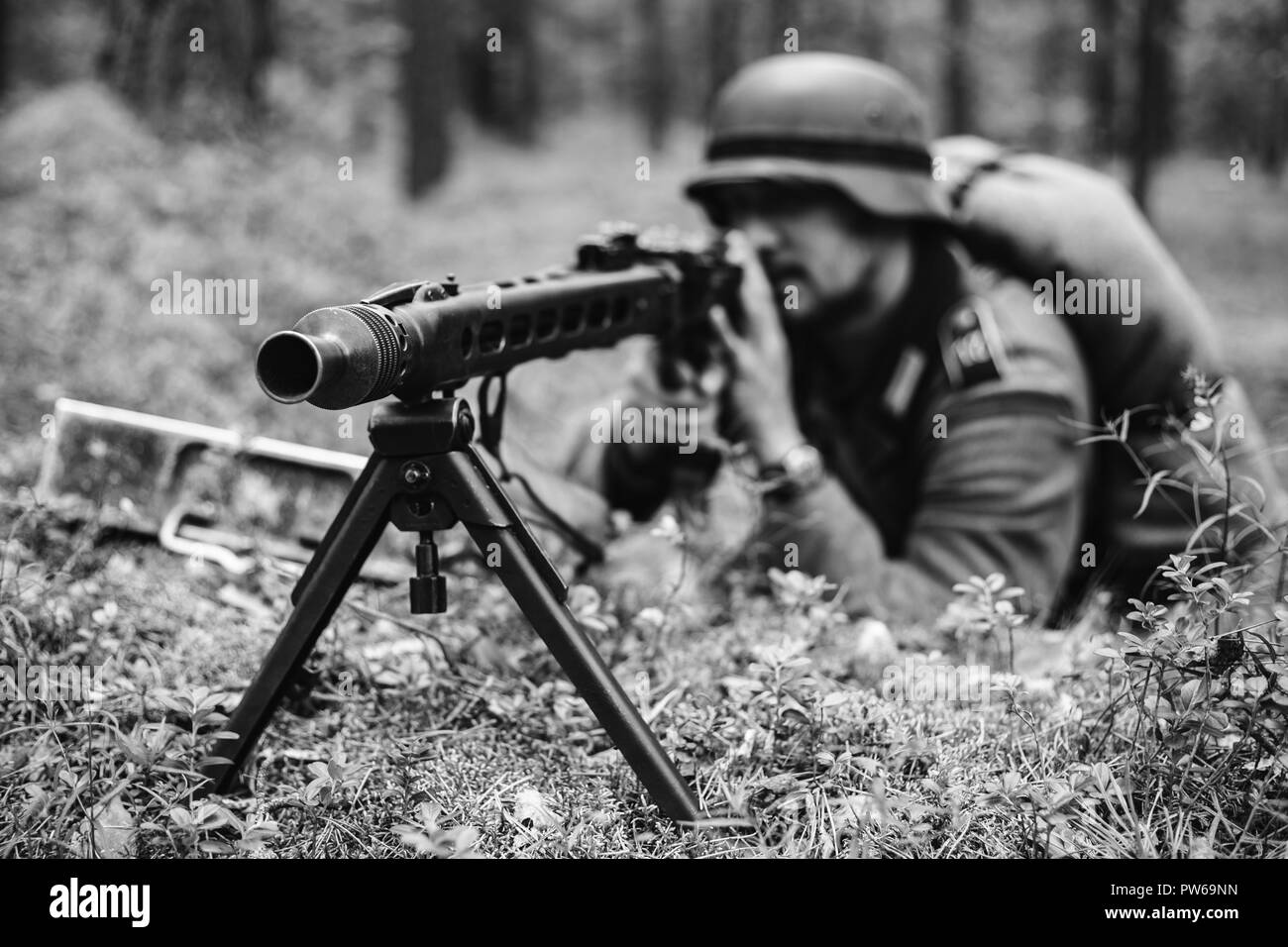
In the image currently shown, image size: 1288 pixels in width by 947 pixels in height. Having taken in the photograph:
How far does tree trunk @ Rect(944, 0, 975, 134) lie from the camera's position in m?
19.6

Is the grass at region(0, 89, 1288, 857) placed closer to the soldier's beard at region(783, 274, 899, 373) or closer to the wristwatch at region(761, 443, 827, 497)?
the wristwatch at region(761, 443, 827, 497)

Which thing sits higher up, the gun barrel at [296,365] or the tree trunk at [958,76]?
the tree trunk at [958,76]

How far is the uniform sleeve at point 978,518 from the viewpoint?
346 cm

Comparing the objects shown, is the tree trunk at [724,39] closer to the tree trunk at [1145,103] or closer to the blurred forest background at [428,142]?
the blurred forest background at [428,142]

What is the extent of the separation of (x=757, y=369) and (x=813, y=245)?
615mm

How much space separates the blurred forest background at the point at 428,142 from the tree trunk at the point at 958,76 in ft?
0.18

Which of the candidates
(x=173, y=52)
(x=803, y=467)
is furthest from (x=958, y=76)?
(x=803, y=467)

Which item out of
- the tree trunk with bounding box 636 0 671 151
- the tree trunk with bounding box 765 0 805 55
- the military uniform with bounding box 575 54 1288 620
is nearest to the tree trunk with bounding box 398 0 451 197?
the tree trunk with bounding box 765 0 805 55

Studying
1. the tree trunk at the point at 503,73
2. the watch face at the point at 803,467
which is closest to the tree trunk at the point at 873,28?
the tree trunk at the point at 503,73

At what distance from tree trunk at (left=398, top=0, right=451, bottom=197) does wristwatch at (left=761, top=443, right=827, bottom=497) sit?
14538mm

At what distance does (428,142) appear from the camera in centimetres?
1698

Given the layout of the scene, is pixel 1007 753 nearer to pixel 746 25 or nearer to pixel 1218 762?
pixel 1218 762
